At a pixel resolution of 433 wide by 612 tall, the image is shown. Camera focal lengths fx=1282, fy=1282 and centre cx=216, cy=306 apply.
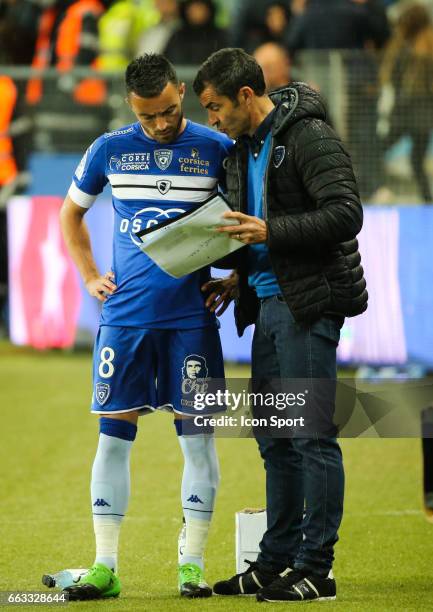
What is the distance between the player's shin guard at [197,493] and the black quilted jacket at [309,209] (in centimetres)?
80

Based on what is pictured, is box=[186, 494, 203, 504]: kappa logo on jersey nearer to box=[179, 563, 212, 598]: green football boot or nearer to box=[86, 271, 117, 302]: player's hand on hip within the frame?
box=[179, 563, 212, 598]: green football boot

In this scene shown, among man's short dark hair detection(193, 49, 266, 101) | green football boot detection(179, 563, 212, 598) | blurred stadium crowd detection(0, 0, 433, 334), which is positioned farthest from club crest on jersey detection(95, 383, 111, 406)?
blurred stadium crowd detection(0, 0, 433, 334)

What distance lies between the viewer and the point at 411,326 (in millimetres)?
11531

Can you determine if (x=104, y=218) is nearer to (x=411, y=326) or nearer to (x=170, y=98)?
(x=411, y=326)

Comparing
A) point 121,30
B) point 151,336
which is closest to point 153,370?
point 151,336

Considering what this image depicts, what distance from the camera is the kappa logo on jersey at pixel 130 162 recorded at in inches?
210

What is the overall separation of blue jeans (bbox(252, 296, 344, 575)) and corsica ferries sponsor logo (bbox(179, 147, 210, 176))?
2.06 ft

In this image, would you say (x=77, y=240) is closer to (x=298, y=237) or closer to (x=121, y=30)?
(x=298, y=237)

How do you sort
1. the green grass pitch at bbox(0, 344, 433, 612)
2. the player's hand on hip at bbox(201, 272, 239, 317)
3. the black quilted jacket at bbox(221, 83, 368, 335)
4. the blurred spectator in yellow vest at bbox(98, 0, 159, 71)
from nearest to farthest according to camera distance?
the black quilted jacket at bbox(221, 83, 368, 335) → the player's hand on hip at bbox(201, 272, 239, 317) → the green grass pitch at bbox(0, 344, 433, 612) → the blurred spectator in yellow vest at bbox(98, 0, 159, 71)

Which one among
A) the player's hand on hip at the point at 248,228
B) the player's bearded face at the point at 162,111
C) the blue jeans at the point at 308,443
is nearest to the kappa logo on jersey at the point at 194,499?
the blue jeans at the point at 308,443

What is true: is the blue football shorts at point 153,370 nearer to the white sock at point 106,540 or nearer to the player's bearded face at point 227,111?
the white sock at point 106,540

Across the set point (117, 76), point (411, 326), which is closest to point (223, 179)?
point (411, 326)

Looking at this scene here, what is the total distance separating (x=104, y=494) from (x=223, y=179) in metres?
1.41

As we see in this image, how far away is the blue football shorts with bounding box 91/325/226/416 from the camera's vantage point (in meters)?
5.32
